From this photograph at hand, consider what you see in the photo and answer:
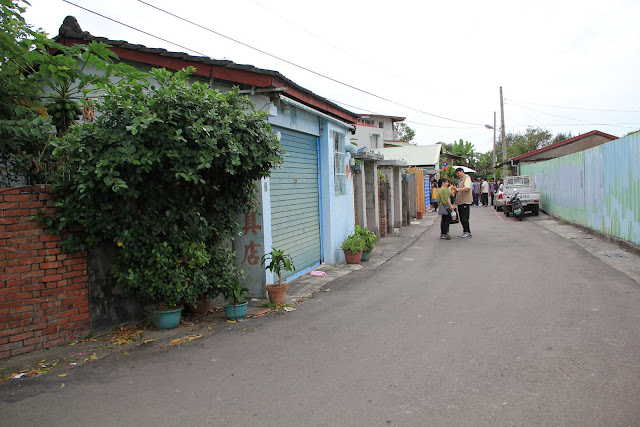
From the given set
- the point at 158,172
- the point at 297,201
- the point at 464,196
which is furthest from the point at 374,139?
the point at 158,172

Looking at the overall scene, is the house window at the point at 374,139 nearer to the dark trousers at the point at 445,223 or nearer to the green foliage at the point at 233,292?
A: the dark trousers at the point at 445,223

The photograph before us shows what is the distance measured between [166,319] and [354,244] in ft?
18.3

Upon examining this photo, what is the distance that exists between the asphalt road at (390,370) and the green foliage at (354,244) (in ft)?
10.3

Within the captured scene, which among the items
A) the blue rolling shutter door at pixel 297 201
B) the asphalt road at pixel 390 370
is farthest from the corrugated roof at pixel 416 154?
the asphalt road at pixel 390 370

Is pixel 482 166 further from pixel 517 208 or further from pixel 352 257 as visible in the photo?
pixel 352 257

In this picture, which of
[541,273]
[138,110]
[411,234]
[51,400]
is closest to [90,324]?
[51,400]

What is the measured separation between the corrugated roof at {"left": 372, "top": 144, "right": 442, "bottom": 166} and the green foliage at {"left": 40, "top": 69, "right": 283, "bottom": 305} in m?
37.4

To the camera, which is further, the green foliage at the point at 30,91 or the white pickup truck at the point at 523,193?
the white pickup truck at the point at 523,193

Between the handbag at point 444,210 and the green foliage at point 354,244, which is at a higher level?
the handbag at point 444,210

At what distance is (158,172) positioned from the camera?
230 inches

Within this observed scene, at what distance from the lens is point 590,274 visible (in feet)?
28.9

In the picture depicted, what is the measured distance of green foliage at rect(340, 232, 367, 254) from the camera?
36.0 feet

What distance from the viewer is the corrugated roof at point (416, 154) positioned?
43719 millimetres

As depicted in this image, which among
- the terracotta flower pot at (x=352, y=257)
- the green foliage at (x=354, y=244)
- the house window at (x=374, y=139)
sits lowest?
the terracotta flower pot at (x=352, y=257)
